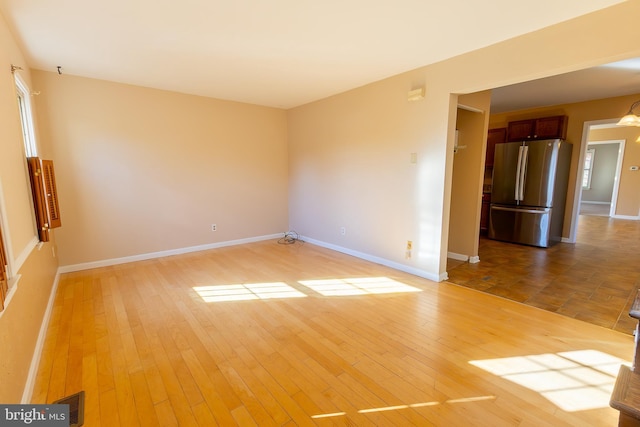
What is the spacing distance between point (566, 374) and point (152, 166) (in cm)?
513

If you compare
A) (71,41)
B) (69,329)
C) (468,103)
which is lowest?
(69,329)

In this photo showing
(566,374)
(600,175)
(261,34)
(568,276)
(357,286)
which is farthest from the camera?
(600,175)

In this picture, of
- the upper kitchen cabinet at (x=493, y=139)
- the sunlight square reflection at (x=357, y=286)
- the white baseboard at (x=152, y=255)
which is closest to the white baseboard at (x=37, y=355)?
the white baseboard at (x=152, y=255)

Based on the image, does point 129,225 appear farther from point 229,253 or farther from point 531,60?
point 531,60

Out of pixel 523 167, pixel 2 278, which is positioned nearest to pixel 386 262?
pixel 523 167

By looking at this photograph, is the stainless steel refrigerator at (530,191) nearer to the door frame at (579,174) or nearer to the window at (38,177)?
the door frame at (579,174)

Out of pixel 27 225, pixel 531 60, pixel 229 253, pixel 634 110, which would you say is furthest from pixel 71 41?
pixel 634 110

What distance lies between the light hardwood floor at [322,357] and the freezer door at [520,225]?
2821 millimetres

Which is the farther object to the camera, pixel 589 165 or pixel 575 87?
pixel 589 165

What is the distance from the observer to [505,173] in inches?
211

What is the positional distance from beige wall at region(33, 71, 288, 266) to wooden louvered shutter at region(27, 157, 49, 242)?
117 cm

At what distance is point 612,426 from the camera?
1.50m

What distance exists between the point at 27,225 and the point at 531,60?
15.2 feet

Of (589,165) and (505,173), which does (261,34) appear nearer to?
(505,173)
